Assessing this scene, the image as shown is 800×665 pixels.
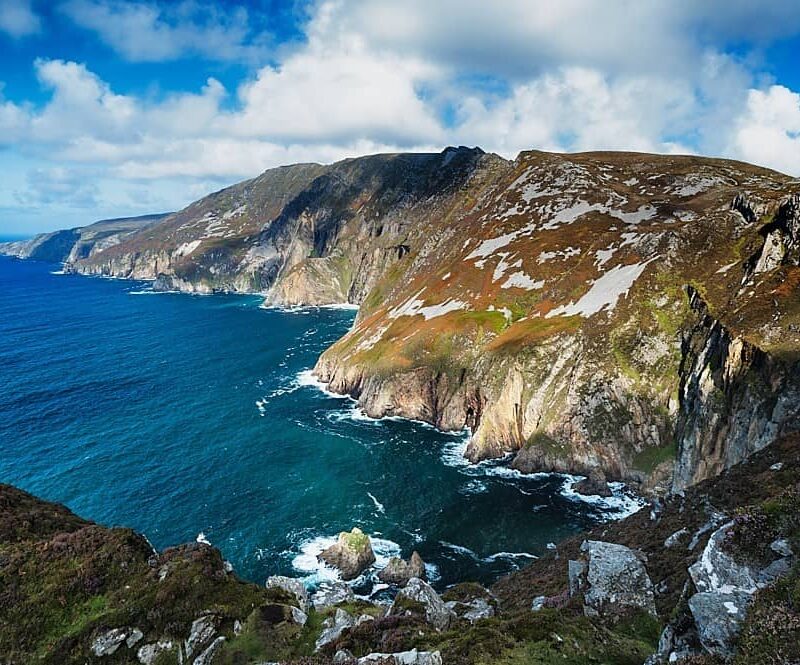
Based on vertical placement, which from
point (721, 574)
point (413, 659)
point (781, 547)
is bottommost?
point (413, 659)

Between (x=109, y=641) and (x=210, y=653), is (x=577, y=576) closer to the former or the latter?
(x=210, y=653)

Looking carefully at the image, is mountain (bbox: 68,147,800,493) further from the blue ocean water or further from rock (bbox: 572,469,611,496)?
the blue ocean water

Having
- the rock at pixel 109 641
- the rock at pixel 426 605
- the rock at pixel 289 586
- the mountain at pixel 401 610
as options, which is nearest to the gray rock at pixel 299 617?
the mountain at pixel 401 610

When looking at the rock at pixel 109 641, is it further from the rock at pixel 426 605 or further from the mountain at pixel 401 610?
the rock at pixel 426 605

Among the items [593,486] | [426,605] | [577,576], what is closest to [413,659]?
[426,605]

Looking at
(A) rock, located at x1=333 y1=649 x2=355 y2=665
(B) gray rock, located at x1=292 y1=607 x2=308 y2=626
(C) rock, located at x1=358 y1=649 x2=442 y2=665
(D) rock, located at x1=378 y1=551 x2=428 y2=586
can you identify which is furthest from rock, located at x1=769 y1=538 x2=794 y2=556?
(D) rock, located at x1=378 y1=551 x2=428 y2=586
